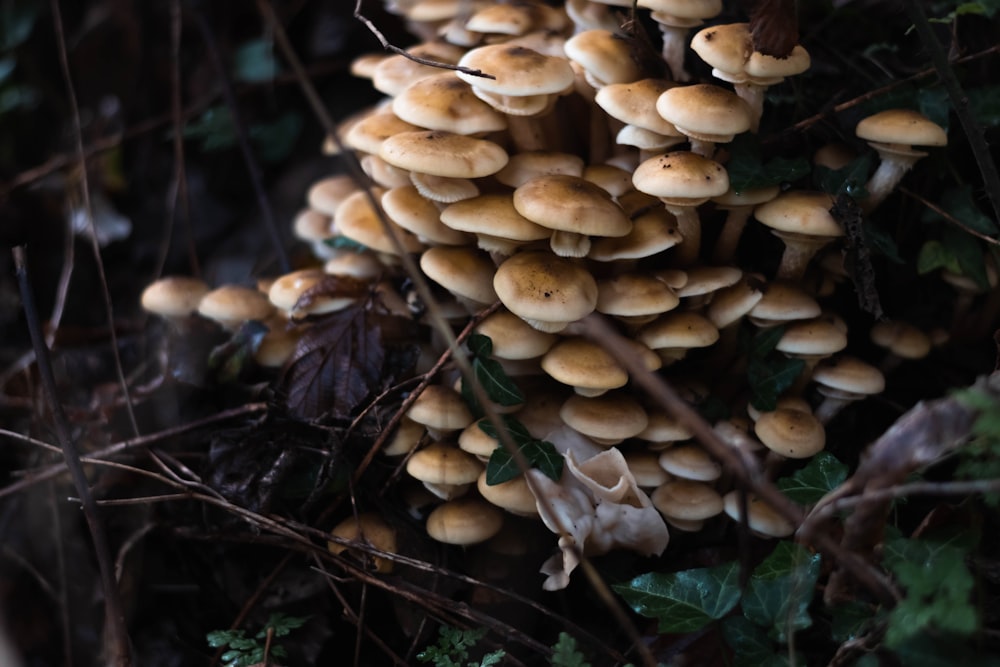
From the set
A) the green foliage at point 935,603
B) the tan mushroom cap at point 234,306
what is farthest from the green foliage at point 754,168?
the tan mushroom cap at point 234,306

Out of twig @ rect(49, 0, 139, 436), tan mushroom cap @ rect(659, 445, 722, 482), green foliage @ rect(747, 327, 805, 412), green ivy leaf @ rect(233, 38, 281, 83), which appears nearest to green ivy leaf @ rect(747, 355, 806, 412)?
green foliage @ rect(747, 327, 805, 412)

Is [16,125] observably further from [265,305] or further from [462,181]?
[462,181]

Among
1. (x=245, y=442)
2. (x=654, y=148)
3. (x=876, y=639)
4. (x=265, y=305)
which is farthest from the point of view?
(x=265, y=305)

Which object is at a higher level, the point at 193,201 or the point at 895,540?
the point at 895,540

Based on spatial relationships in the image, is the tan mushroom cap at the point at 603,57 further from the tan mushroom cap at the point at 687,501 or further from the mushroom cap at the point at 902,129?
the tan mushroom cap at the point at 687,501

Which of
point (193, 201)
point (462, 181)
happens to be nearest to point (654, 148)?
point (462, 181)

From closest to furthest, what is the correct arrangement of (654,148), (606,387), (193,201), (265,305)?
(606,387) → (654,148) → (265,305) → (193,201)

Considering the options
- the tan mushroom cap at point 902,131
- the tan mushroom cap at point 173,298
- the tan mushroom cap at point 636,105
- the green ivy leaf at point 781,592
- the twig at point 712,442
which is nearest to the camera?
the twig at point 712,442
